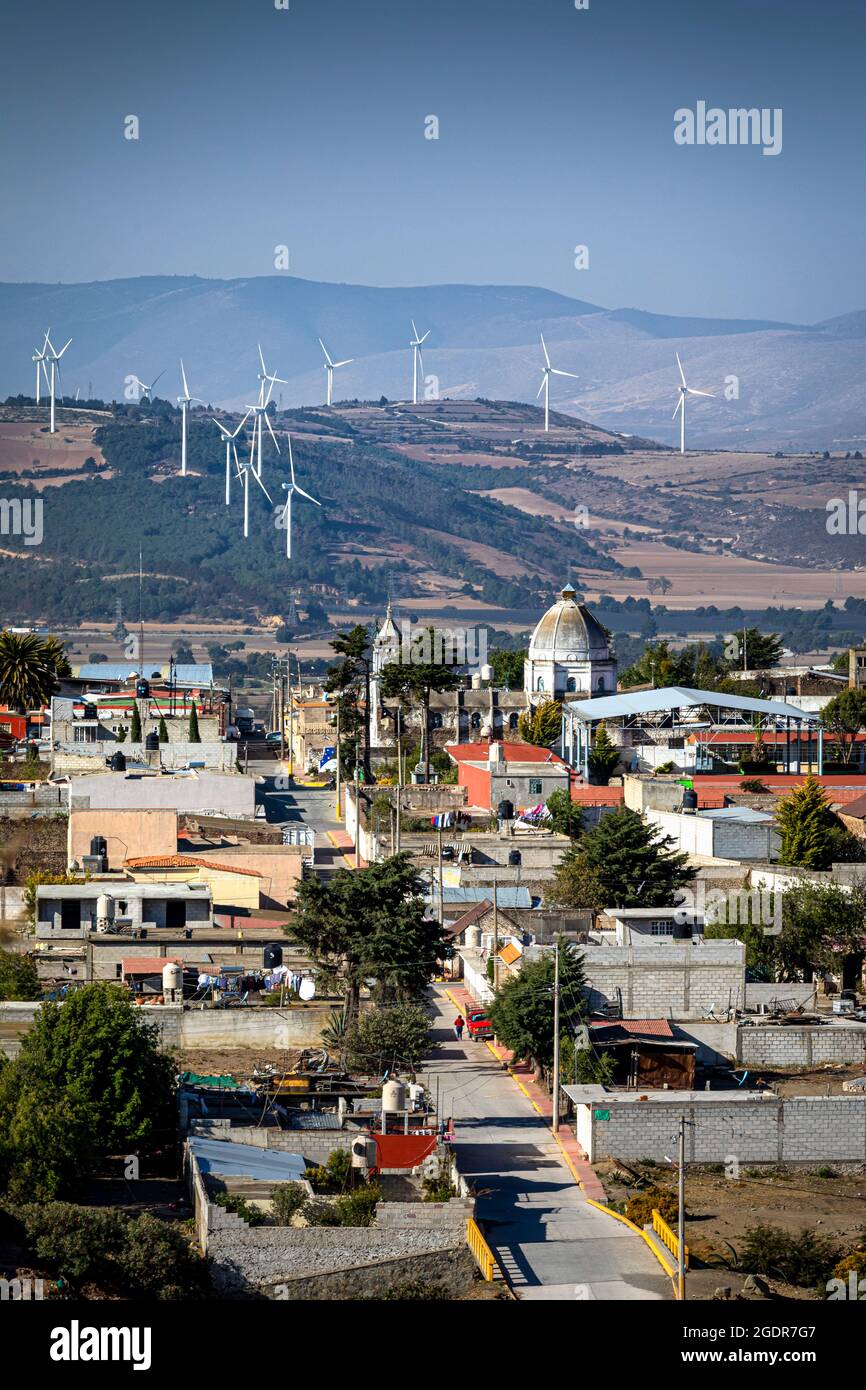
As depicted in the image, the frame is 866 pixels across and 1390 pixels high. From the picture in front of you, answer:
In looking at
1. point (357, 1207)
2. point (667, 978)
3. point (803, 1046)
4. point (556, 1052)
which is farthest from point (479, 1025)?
point (357, 1207)

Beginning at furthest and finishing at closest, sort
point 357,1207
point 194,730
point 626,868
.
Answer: point 194,730 → point 626,868 → point 357,1207

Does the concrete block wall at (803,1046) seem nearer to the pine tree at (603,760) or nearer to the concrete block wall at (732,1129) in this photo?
the concrete block wall at (732,1129)

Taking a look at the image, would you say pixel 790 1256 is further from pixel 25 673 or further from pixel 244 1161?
pixel 25 673

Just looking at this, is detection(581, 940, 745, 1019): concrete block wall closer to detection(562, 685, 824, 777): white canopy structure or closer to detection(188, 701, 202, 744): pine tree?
detection(562, 685, 824, 777): white canopy structure
